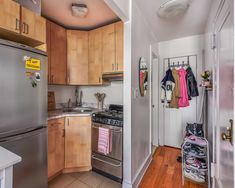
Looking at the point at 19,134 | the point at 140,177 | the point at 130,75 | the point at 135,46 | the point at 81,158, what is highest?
the point at 135,46

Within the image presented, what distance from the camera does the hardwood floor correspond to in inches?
75.5

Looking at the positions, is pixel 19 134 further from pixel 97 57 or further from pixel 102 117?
pixel 97 57

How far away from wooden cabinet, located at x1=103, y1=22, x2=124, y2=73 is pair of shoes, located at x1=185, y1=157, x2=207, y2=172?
1.63 m

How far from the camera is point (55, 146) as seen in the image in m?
1.97

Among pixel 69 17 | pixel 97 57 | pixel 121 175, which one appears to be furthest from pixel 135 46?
pixel 121 175

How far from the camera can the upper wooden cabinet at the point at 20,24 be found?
48.1 inches

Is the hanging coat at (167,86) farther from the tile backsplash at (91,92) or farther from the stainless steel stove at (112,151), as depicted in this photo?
the stainless steel stove at (112,151)

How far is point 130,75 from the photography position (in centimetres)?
173

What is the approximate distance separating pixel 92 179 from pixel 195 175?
1.41 metres

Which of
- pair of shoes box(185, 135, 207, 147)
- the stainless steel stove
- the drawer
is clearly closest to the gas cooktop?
the stainless steel stove

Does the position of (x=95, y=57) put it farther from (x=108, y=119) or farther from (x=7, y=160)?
(x=7, y=160)

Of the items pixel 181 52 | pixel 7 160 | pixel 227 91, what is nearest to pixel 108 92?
pixel 181 52

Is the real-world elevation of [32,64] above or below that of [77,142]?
above

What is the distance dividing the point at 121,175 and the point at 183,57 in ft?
8.33
